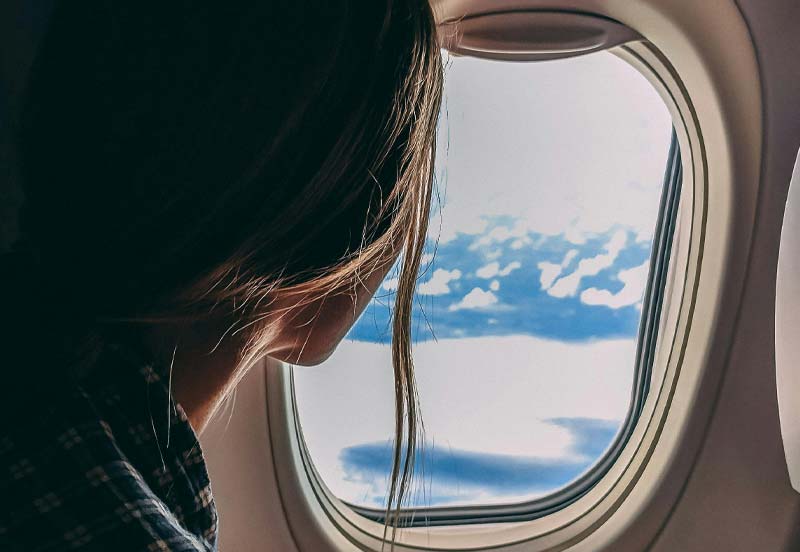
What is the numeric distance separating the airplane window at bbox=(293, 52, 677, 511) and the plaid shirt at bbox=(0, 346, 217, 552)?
870mm

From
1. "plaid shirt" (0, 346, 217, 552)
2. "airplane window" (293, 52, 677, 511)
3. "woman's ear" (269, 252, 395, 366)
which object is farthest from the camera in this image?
"airplane window" (293, 52, 677, 511)

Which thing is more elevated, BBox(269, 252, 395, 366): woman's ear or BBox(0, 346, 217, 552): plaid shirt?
BBox(269, 252, 395, 366): woman's ear

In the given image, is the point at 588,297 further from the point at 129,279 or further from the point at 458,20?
the point at 129,279

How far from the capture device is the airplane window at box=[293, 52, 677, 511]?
1387mm

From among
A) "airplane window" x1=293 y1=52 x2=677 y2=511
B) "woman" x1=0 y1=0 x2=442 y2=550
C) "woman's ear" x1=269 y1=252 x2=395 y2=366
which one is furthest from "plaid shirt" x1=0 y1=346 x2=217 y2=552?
"airplane window" x1=293 y1=52 x2=677 y2=511

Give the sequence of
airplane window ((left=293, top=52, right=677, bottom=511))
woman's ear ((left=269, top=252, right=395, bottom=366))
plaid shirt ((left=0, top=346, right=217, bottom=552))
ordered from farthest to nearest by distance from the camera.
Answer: airplane window ((left=293, top=52, right=677, bottom=511)) → woman's ear ((left=269, top=252, right=395, bottom=366)) → plaid shirt ((left=0, top=346, right=217, bottom=552))

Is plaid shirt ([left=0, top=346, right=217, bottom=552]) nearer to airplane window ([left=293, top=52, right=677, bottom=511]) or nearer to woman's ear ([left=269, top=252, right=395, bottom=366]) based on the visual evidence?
woman's ear ([left=269, top=252, right=395, bottom=366])

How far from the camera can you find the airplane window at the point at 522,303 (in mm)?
1387

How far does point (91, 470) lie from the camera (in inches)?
16.4

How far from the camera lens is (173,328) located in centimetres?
54

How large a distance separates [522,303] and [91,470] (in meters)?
1.25

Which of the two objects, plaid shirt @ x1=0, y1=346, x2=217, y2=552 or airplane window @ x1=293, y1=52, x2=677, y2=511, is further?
airplane window @ x1=293, y1=52, x2=677, y2=511

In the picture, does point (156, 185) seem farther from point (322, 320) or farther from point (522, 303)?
point (522, 303)

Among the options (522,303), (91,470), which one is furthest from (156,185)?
(522,303)
